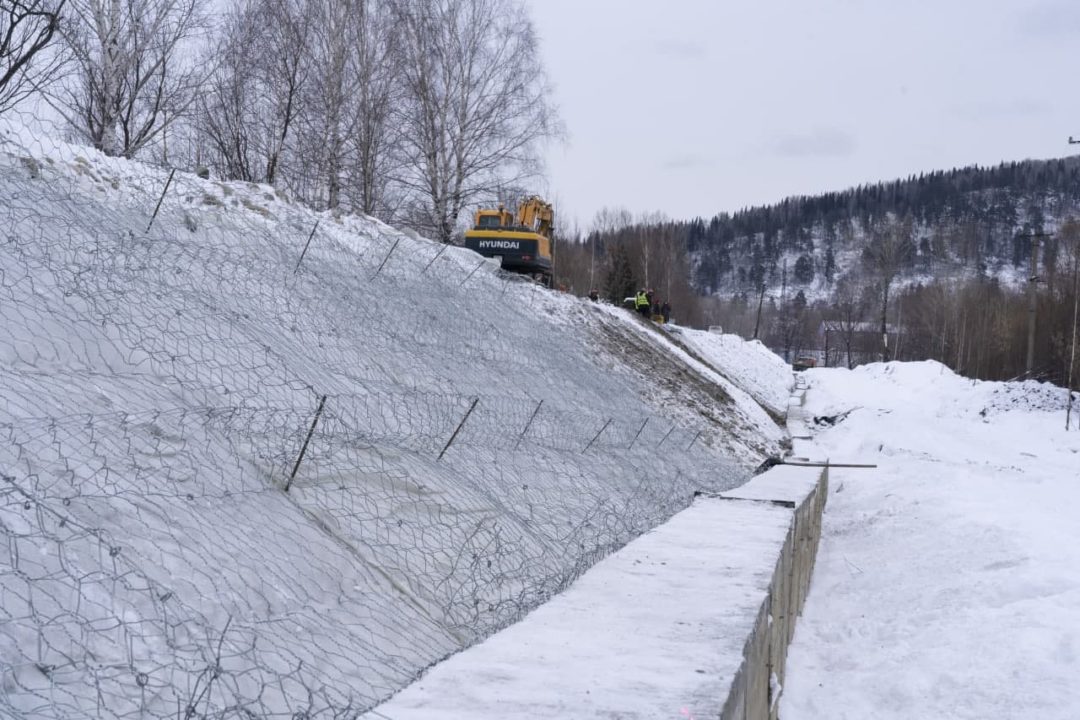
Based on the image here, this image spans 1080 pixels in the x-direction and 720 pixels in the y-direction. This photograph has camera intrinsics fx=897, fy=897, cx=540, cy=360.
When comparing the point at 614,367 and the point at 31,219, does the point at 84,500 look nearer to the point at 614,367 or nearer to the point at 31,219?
the point at 31,219

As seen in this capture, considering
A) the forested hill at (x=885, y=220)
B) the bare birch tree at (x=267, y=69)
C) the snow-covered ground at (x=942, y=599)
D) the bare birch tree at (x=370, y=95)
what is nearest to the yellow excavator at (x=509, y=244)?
the bare birch tree at (x=370, y=95)

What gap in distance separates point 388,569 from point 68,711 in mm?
2069

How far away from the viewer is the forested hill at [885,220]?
139000 millimetres

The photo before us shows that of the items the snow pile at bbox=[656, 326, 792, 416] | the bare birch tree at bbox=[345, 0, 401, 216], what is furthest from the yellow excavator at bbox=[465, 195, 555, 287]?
the snow pile at bbox=[656, 326, 792, 416]

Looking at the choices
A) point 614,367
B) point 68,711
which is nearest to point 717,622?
point 68,711

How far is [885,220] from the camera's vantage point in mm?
148875

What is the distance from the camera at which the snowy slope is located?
11.2ft

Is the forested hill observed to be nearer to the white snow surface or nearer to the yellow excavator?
the yellow excavator

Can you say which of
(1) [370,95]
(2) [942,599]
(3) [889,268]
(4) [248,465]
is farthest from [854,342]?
(4) [248,465]

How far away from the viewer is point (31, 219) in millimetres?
6758

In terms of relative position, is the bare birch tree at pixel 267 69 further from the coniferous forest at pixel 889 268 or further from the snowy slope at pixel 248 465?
the coniferous forest at pixel 889 268

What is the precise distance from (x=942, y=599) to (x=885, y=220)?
504ft

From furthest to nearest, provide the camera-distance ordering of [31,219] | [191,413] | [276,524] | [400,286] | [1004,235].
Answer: [1004,235] < [400,286] < [31,219] < [191,413] < [276,524]

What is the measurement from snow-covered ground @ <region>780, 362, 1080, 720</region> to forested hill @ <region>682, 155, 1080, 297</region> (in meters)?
127
